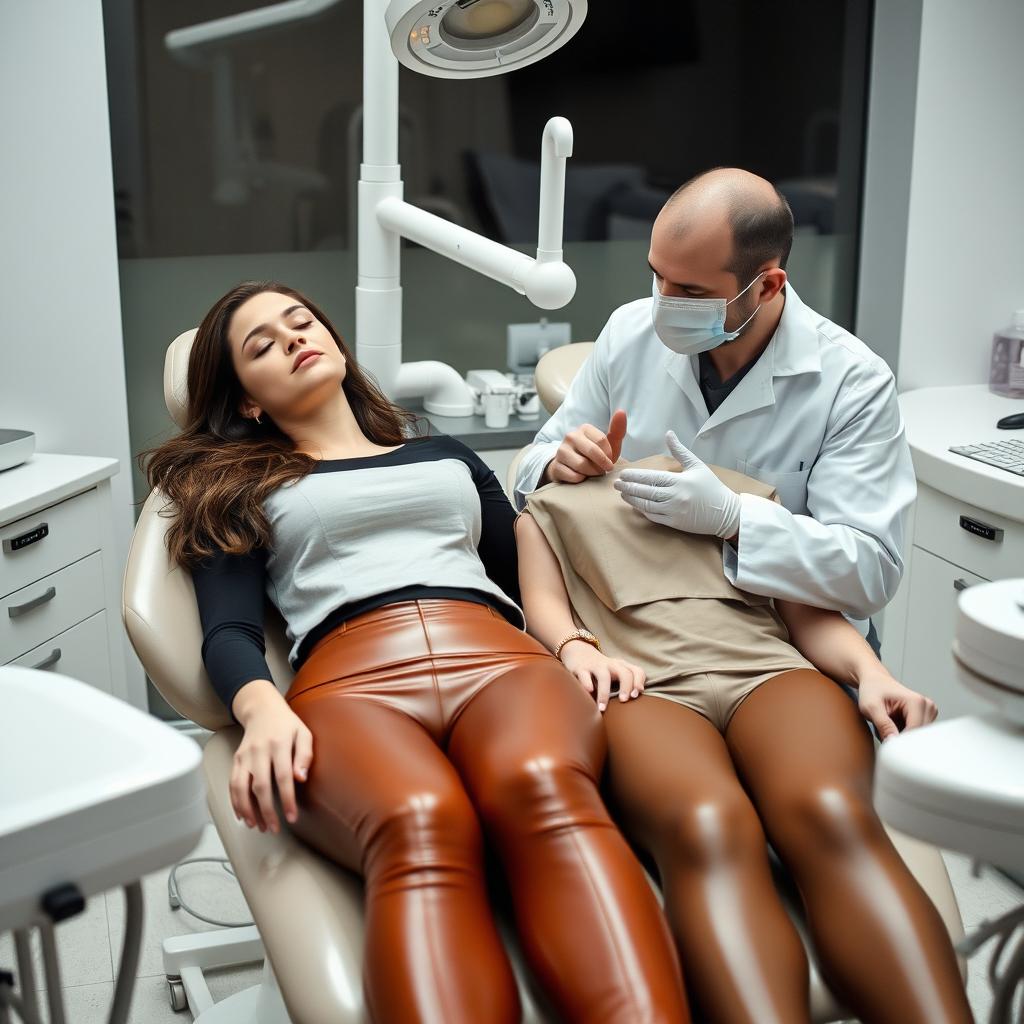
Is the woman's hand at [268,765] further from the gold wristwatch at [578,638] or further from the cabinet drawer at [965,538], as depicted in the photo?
the cabinet drawer at [965,538]

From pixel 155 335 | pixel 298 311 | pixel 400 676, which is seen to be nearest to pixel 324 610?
pixel 400 676

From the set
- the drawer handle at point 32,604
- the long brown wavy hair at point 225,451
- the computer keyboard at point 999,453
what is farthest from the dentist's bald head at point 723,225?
the drawer handle at point 32,604

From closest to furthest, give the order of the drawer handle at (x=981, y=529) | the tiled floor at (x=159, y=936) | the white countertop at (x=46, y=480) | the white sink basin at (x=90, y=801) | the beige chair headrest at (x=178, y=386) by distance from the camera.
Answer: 1. the white sink basin at (x=90, y=801)
2. the beige chair headrest at (x=178, y=386)
3. the tiled floor at (x=159, y=936)
4. the white countertop at (x=46, y=480)
5. the drawer handle at (x=981, y=529)

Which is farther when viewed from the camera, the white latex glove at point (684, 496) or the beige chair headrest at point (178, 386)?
the beige chair headrest at point (178, 386)

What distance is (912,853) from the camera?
48.2 inches

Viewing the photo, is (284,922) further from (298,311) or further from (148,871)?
(298,311)


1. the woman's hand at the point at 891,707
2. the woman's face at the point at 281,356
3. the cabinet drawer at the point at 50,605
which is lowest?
the cabinet drawer at the point at 50,605

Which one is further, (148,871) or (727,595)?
(727,595)

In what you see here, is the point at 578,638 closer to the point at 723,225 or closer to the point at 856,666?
the point at 856,666

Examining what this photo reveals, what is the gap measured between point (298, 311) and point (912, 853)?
3.39 ft

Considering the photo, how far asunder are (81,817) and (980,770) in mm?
591

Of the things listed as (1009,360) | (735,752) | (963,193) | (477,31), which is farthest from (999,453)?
(477,31)

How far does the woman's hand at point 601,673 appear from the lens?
52.8 inches

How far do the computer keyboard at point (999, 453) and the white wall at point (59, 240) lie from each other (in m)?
1.59
